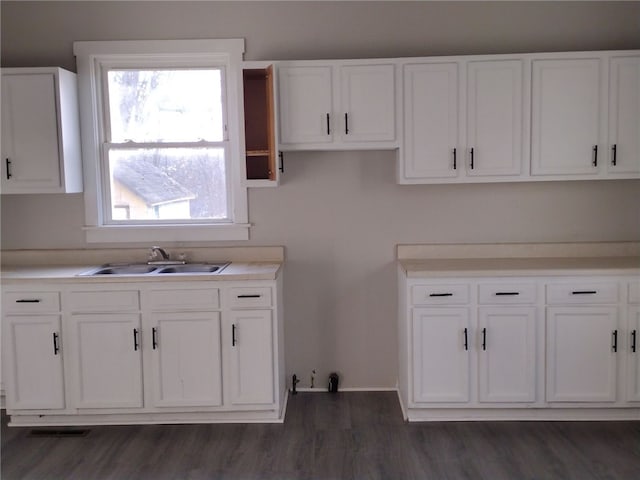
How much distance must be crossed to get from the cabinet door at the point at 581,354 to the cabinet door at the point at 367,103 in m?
1.47

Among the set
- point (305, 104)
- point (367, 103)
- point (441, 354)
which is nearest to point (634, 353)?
point (441, 354)

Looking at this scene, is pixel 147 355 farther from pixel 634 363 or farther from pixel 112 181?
pixel 634 363

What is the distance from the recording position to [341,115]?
11.7ft

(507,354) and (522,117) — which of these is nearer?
(507,354)

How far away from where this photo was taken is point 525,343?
3.40 meters

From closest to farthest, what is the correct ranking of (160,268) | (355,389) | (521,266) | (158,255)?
(521,266)
(160,268)
(158,255)
(355,389)

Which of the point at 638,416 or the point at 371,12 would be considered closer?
the point at 638,416

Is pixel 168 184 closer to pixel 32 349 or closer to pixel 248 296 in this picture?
pixel 248 296

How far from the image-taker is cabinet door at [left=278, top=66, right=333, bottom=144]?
11.6 ft

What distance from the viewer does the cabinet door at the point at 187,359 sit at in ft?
11.2

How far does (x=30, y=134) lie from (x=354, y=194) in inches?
81.1

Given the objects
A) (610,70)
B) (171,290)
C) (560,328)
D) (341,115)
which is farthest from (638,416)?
(171,290)

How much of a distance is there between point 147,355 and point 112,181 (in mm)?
1270

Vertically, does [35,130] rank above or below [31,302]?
above
